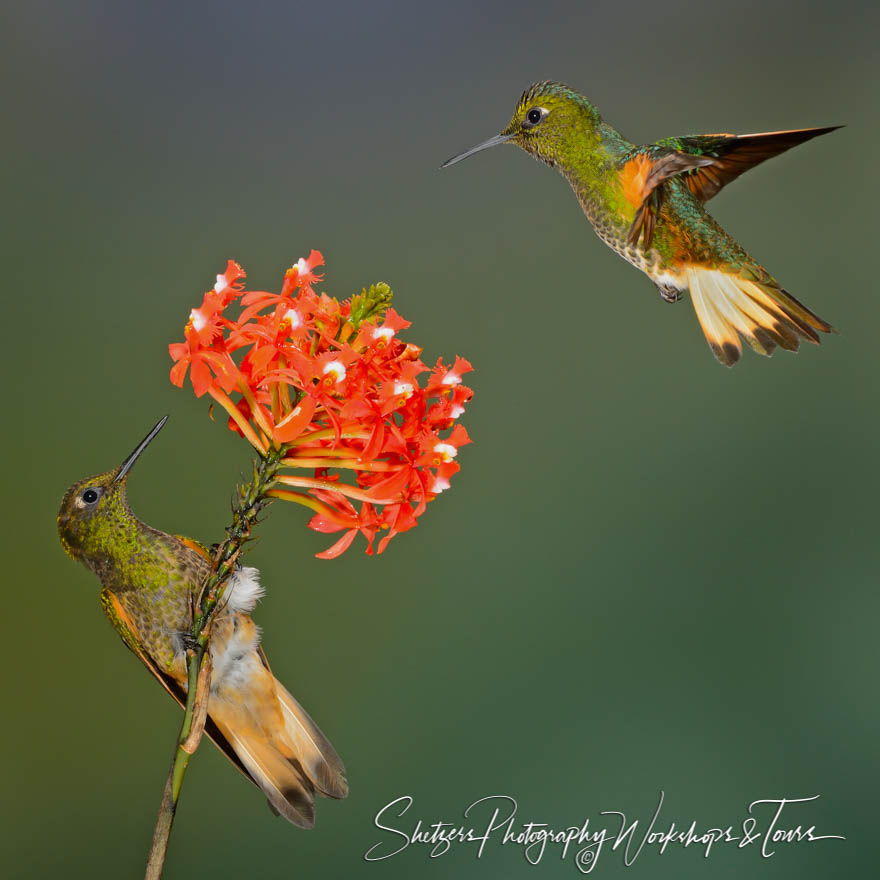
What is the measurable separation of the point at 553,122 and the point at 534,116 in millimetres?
32

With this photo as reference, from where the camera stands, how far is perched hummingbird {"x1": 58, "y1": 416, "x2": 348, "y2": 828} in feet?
3.40

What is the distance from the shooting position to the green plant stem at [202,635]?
0.75 m

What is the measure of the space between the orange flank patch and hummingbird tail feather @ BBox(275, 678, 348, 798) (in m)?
0.80

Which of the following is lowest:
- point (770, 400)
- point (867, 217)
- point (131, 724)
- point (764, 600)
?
point (764, 600)

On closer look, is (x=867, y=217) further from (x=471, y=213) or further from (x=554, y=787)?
(x=554, y=787)

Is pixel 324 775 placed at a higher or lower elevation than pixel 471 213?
lower

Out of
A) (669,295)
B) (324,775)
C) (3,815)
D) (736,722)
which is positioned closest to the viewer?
(324,775)

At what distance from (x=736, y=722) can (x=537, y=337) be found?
0.91m

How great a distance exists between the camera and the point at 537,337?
72.3 inches

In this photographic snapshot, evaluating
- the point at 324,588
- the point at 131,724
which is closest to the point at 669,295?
the point at 324,588

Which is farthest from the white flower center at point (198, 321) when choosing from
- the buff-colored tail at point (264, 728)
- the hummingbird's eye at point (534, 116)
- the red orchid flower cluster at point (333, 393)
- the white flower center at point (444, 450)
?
the hummingbird's eye at point (534, 116)

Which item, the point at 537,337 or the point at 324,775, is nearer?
the point at 324,775

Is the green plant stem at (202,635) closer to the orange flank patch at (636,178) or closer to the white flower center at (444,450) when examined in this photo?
the white flower center at (444,450)

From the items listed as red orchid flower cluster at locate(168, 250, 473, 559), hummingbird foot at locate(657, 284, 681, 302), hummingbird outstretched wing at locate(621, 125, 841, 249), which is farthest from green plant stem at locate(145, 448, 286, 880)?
hummingbird foot at locate(657, 284, 681, 302)
